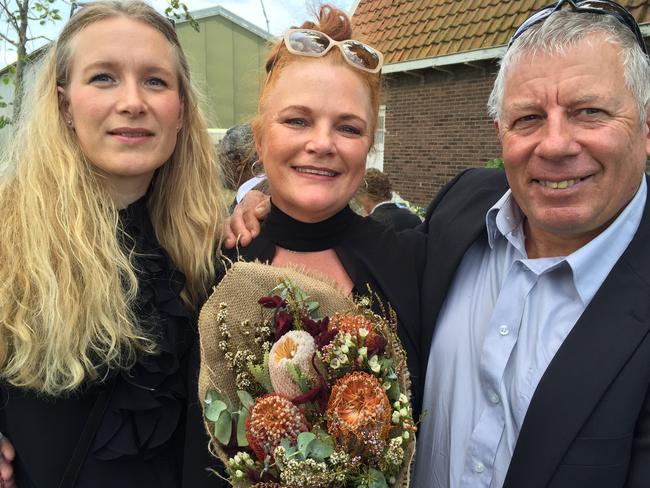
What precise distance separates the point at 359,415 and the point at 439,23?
30.4ft

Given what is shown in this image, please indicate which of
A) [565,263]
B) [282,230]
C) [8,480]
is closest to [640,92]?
[565,263]

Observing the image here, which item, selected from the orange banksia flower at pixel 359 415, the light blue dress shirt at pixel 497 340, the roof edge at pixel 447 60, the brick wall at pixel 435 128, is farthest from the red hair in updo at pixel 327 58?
the brick wall at pixel 435 128

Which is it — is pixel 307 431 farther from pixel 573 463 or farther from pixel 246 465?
pixel 573 463

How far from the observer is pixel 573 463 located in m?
1.38

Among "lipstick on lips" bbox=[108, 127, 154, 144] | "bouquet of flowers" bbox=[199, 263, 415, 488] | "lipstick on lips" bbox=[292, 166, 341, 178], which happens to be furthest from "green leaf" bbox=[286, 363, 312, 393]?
"lipstick on lips" bbox=[108, 127, 154, 144]

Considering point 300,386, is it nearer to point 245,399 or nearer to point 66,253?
point 245,399

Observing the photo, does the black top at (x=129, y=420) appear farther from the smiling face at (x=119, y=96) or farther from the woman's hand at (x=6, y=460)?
the smiling face at (x=119, y=96)

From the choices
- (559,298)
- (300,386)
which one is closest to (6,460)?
(300,386)

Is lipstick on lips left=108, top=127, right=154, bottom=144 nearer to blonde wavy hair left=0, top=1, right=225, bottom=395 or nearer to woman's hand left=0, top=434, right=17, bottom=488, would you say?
blonde wavy hair left=0, top=1, right=225, bottom=395

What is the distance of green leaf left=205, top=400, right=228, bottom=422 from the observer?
4.31 feet

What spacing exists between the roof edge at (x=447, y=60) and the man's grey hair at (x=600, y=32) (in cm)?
621

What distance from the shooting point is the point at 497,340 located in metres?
1.64

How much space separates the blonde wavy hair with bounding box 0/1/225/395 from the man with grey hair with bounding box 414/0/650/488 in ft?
3.29

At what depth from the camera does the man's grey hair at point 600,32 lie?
1.58m
